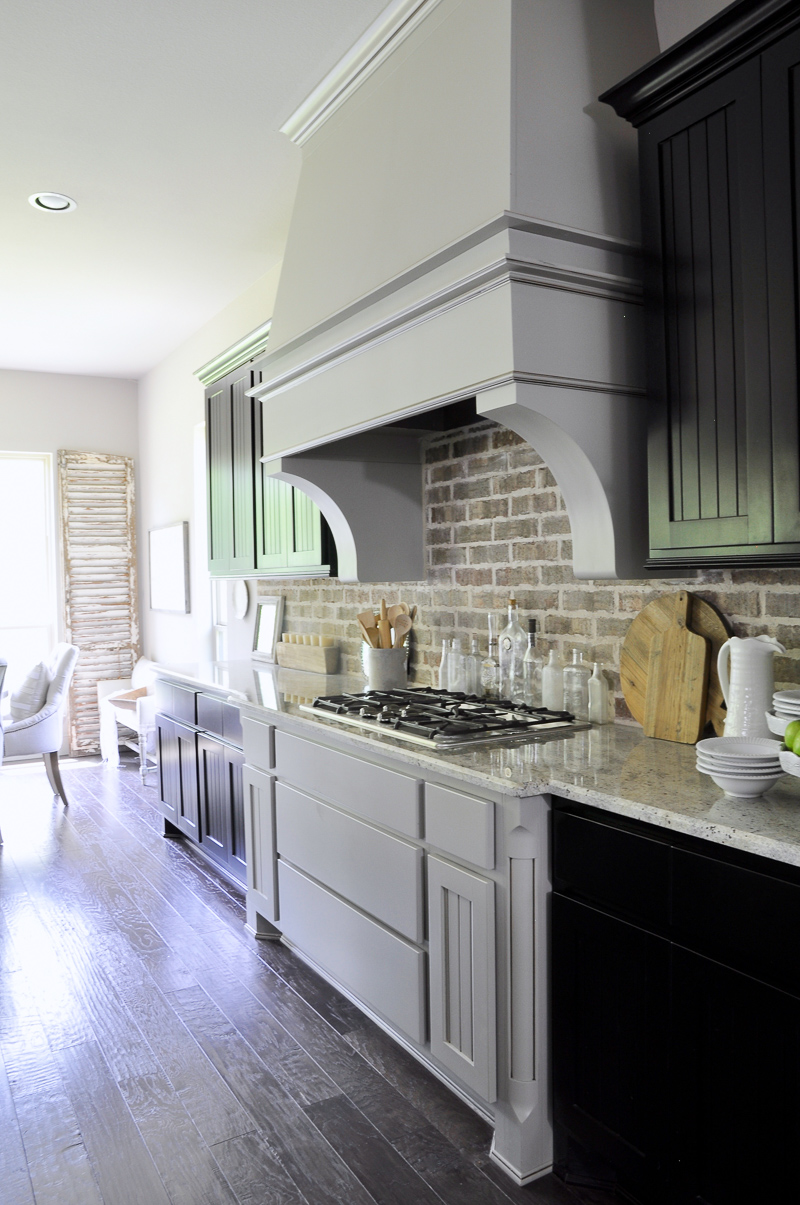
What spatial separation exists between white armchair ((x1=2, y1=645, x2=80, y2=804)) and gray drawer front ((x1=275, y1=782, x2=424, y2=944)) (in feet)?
9.01

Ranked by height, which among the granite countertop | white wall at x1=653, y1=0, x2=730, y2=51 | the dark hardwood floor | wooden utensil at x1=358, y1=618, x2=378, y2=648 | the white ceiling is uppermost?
the white ceiling

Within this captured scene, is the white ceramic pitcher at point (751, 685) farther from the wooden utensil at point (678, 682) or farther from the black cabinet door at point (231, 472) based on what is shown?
the black cabinet door at point (231, 472)

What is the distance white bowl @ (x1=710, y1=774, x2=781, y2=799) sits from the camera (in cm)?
156

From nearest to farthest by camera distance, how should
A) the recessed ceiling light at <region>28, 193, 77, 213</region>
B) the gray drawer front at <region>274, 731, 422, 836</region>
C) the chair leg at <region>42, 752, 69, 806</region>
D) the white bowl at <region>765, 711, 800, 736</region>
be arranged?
the white bowl at <region>765, 711, 800, 736</region> → the gray drawer front at <region>274, 731, 422, 836</region> → the recessed ceiling light at <region>28, 193, 77, 213</region> → the chair leg at <region>42, 752, 69, 806</region>

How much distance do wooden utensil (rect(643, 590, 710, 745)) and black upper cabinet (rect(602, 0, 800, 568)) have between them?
0.26 metres

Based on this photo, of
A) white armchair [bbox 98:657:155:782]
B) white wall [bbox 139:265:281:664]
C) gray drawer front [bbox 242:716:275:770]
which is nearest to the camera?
gray drawer front [bbox 242:716:275:770]

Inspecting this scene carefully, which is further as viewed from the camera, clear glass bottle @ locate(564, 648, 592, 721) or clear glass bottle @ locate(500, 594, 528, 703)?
clear glass bottle @ locate(500, 594, 528, 703)

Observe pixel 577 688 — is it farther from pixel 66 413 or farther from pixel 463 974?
pixel 66 413

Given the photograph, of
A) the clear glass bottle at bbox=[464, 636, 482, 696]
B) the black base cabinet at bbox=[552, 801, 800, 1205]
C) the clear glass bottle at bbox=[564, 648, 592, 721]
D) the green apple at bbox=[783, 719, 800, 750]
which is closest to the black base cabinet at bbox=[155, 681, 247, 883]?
the clear glass bottle at bbox=[464, 636, 482, 696]

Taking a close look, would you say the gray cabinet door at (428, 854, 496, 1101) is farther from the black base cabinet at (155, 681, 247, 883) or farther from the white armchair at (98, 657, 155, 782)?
the white armchair at (98, 657, 155, 782)

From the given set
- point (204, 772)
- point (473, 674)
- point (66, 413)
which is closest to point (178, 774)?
point (204, 772)

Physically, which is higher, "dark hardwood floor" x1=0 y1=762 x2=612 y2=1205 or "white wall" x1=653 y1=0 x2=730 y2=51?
"white wall" x1=653 y1=0 x2=730 y2=51

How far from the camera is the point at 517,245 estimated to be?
1891 millimetres

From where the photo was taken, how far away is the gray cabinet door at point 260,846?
3.05 m
